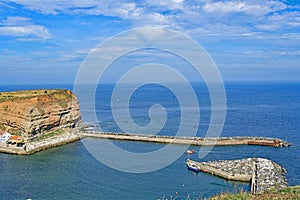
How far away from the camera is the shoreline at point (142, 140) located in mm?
37656

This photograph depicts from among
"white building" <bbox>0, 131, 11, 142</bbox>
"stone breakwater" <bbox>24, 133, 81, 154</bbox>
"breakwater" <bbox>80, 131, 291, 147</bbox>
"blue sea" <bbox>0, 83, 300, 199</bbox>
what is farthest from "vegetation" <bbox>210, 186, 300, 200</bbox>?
"white building" <bbox>0, 131, 11, 142</bbox>

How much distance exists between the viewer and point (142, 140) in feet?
145

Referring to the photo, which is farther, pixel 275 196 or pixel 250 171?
pixel 250 171

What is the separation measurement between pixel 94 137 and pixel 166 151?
1295 centimetres

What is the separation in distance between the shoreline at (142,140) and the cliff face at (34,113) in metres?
2.17

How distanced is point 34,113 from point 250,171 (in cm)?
2784

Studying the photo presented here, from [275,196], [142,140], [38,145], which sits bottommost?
[142,140]

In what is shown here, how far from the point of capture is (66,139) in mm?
42750

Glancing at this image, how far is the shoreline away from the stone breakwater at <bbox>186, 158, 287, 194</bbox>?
33.1 feet

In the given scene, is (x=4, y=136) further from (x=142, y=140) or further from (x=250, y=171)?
(x=250, y=171)

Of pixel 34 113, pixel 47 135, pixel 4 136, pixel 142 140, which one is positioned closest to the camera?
pixel 4 136

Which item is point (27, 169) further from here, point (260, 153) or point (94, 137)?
point (260, 153)

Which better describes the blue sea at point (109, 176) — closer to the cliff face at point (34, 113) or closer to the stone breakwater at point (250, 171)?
the stone breakwater at point (250, 171)

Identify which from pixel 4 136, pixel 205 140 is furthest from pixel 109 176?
pixel 4 136
